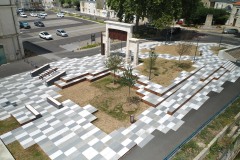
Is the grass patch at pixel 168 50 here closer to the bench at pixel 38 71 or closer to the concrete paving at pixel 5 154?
the bench at pixel 38 71

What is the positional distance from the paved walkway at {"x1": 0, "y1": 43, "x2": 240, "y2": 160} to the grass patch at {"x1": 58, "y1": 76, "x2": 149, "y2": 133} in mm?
790

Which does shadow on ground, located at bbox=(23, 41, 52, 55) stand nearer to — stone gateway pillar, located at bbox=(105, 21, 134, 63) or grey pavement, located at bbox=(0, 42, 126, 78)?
grey pavement, located at bbox=(0, 42, 126, 78)

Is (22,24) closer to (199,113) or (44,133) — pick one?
(44,133)

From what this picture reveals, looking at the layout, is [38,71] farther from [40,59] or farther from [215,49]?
[215,49]

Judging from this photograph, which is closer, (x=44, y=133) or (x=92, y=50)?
(x=44, y=133)

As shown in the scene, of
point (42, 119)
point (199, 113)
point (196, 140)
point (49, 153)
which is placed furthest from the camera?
point (199, 113)

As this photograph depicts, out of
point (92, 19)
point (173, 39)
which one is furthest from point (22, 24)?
point (173, 39)

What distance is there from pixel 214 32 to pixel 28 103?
56334mm

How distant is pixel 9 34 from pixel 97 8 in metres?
59.4

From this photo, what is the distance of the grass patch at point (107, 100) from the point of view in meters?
20.1

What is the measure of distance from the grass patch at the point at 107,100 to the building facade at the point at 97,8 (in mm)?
60206

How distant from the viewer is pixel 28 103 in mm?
22750

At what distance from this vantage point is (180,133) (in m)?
18.9

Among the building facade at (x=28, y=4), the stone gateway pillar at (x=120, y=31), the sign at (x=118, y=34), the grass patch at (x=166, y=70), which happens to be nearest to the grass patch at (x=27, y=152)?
the grass patch at (x=166, y=70)
